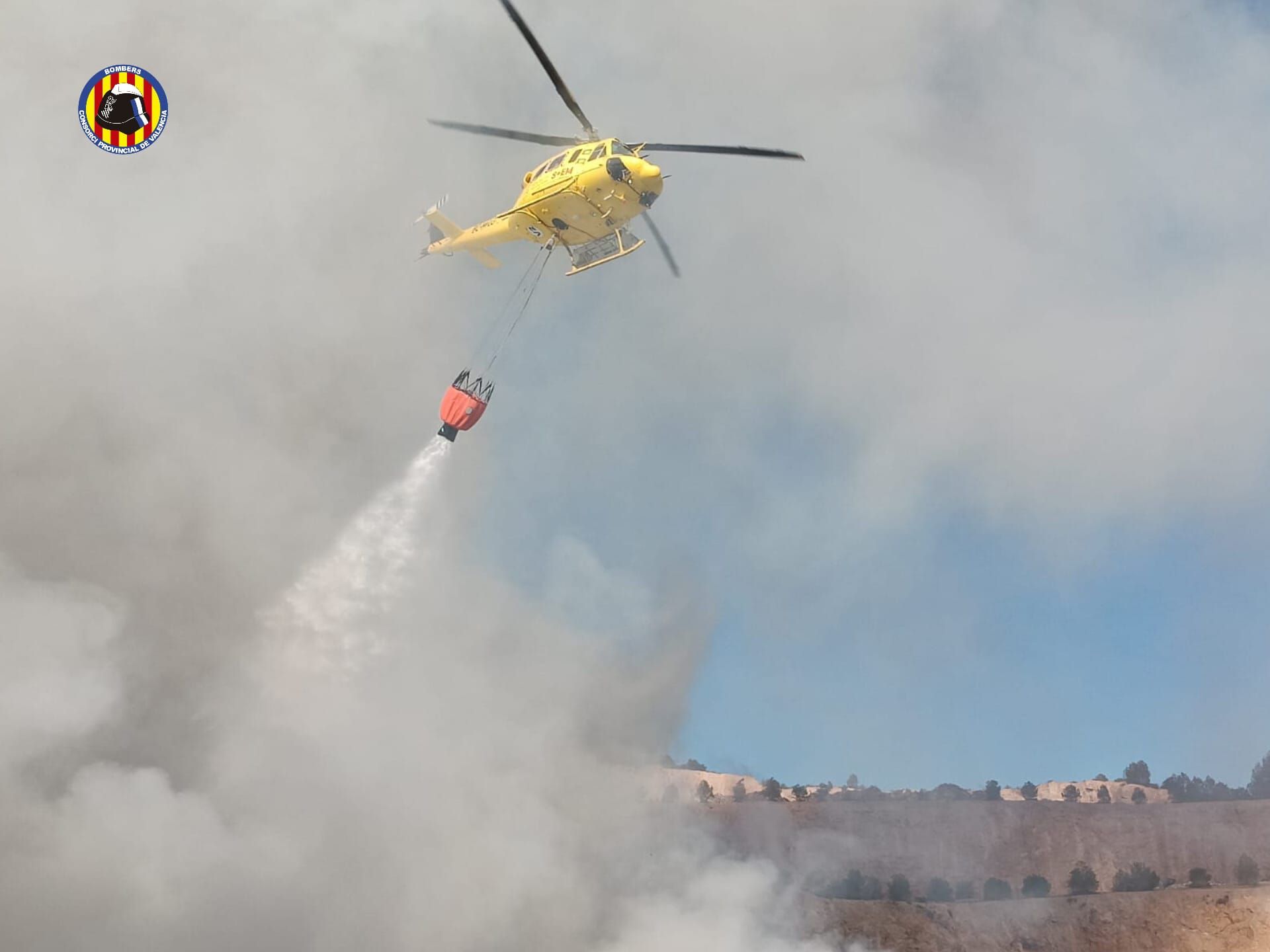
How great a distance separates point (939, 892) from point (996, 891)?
391cm

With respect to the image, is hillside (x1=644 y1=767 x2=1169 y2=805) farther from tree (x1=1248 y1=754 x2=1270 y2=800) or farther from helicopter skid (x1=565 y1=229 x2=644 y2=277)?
helicopter skid (x1=565 y1=229 x2=644 y2=277)

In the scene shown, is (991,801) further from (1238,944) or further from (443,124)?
(443,124)

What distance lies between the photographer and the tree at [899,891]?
70.3m

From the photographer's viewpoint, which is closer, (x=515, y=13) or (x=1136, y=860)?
(x=515, y=13)

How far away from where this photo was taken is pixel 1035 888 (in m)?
73.6

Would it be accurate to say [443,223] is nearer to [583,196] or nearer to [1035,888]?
[583,196]

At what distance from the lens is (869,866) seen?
79.2 m

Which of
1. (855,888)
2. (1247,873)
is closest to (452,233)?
(855,888)

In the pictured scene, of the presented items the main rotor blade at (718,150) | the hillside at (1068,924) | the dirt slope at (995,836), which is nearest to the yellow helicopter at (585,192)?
the main rotor blade at (718,150)

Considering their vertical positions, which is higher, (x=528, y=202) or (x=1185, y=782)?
(x=1185, y=782)

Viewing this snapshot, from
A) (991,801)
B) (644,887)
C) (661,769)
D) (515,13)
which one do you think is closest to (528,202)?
(515,13)

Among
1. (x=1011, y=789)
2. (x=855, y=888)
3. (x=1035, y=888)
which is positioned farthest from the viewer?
(x=1011, y=789)

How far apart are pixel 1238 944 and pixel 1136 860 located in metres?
15.5

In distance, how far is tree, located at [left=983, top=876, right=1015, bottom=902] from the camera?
72125mm
